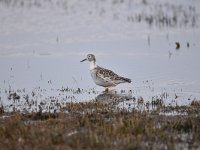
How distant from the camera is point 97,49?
21.6m

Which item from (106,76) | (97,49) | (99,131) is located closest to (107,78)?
(106,76)

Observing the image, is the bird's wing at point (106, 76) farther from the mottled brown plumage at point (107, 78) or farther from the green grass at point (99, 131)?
the green grass at point (99, 131)

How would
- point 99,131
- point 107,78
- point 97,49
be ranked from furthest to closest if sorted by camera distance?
1. point 97,49
2. point 107,78
3. point 99,131

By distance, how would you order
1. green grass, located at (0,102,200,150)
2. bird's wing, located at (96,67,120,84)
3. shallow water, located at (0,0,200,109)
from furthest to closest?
1. shallow water, located at (0,0,200,109)
2. bird's wing, located at (96,67,120,84)
3. green grass, located at (0,102,200,150)

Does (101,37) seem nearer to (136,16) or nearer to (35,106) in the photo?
(136,16)

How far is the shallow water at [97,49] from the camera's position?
15430 millimetres

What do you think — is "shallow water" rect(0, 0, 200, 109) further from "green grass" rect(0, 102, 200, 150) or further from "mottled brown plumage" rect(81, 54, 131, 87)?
"green grass" rect(0, 102, 200, 150)

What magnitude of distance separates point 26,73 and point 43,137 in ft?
30.9

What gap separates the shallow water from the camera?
50.6 feet

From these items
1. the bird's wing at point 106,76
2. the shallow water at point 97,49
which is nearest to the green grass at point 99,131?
the shallow water at point 97,49

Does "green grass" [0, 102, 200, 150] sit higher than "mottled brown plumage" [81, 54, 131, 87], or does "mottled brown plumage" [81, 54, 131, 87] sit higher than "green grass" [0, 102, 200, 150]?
"mottled brown plumage" [81, 54, 131, 87]

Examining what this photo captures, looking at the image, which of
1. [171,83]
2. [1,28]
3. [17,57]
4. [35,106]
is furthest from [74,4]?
[35,106]

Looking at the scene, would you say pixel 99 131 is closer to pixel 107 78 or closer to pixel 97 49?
pixel 107 78

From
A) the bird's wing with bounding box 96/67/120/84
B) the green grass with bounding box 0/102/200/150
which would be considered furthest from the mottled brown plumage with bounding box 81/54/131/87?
the green grass with bounding box 0/102/200/150
